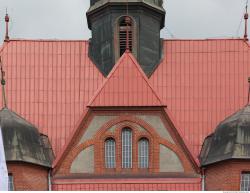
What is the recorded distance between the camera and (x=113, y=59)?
A: 72.1 meters

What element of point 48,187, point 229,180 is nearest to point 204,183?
point 229,180

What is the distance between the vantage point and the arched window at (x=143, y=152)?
68000 millimetres

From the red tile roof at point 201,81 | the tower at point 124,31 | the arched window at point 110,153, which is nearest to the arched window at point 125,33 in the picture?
the tower at point 124,31

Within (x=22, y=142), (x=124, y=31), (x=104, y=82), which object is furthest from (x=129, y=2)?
(x=22, y=142)

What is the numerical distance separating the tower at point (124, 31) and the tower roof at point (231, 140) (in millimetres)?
5546

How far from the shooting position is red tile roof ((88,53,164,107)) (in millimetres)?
68375

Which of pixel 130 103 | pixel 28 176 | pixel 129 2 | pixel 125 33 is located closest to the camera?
pixel 28 176

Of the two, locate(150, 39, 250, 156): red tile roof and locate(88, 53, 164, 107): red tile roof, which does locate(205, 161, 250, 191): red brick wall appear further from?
locate(88, 53, 164, 107): red tile roof

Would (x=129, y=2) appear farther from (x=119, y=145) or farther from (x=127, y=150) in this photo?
(x=127, y=150)

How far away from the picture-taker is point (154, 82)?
235ft

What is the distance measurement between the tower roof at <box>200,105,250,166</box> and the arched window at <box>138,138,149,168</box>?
2.34 metres

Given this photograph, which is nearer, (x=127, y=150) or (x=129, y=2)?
(x=127, y=150)

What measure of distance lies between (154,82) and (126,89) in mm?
3204

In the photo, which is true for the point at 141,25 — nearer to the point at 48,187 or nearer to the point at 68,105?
the point at 68,105
